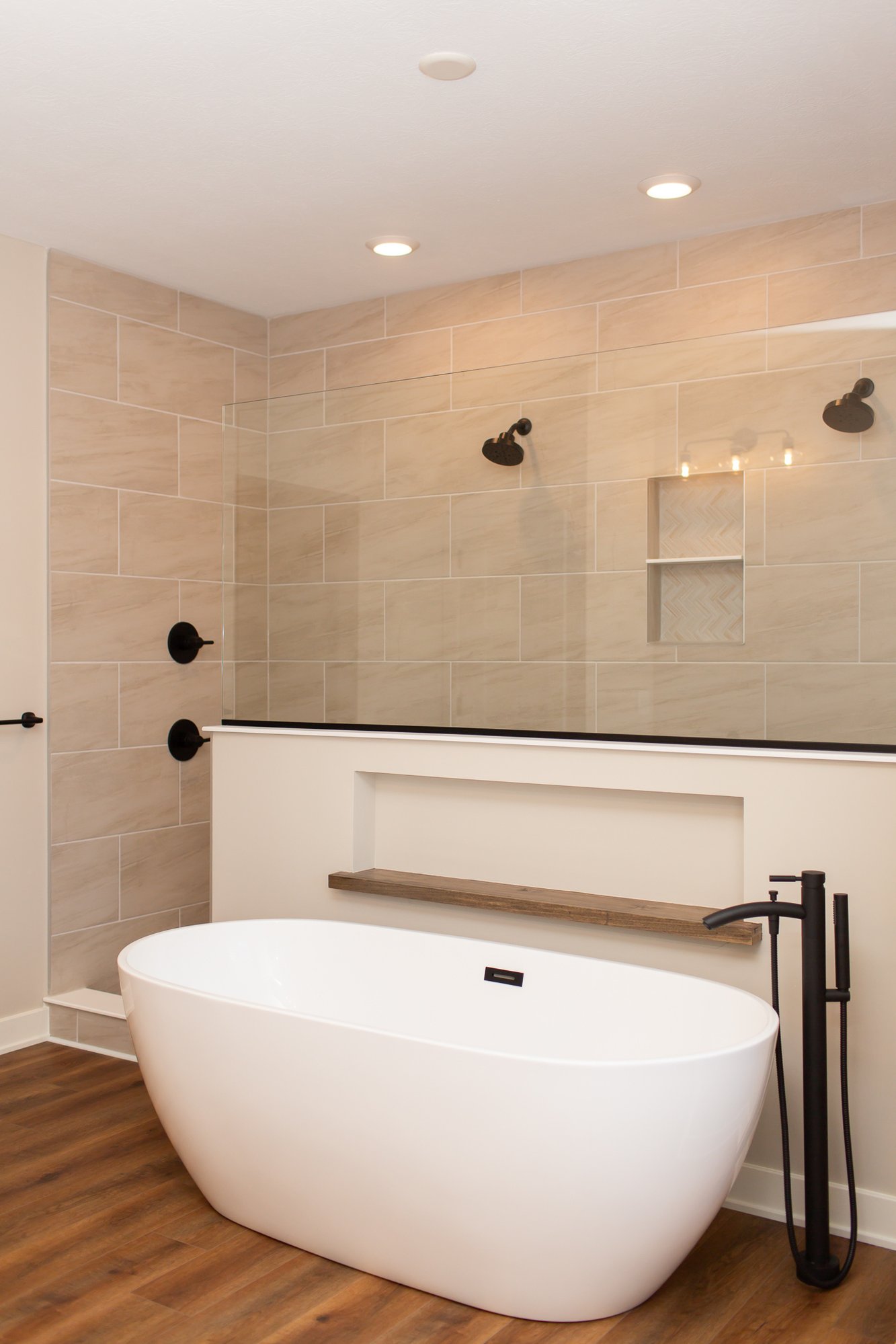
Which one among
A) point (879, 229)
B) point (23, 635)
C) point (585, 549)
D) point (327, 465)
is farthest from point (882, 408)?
point (23, 635)

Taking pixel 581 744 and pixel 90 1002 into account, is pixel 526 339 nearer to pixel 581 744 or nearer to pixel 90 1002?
pixel 581 744

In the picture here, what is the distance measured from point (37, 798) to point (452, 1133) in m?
2.32

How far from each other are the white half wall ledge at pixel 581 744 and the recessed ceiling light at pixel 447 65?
5.45 feet

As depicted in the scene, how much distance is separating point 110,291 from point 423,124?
1.67 m

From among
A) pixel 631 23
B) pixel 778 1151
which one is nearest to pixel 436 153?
pixel 631 23

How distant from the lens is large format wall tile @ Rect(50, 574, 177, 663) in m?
4.04

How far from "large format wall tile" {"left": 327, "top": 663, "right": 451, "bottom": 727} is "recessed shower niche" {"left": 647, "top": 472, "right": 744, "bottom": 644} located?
68cm

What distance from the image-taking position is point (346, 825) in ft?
11.4

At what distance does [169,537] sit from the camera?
4.44 metres

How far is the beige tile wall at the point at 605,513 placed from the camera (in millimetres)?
2717

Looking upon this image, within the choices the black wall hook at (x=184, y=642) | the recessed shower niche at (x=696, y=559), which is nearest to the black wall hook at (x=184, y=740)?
the black wall hook at (x=184, y=642)

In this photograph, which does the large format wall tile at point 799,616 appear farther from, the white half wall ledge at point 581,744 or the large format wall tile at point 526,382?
the large format wall tile at point 526,382

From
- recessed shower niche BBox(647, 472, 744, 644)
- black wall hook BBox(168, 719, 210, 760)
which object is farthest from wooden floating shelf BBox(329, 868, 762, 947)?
black wall hook BBox(168, 719, 210, 760)

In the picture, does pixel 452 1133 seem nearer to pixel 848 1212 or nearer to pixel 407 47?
pixel 848 1212
